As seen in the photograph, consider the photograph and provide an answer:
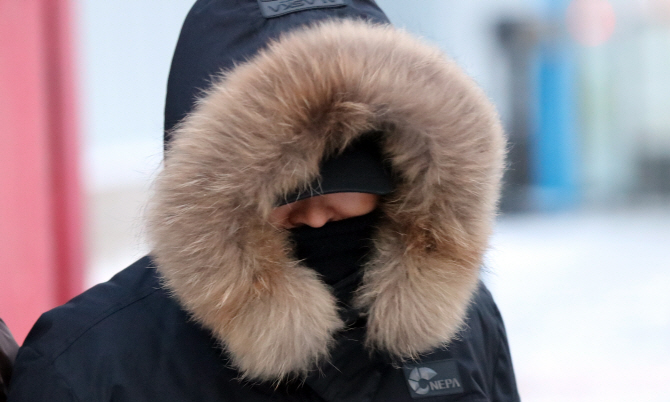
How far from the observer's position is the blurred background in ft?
5.72

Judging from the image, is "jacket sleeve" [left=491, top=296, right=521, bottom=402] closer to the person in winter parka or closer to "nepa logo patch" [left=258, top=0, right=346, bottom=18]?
the person in winter parka

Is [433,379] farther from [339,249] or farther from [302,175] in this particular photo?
[302,175]

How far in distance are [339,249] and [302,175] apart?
0.19m

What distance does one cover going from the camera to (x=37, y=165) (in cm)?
178

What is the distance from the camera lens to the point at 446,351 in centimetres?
102

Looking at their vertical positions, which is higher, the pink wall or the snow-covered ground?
the pink wall

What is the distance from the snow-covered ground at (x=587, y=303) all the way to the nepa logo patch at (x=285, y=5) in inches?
56.1

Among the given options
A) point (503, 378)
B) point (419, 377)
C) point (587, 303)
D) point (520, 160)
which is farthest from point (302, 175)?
point (520, 160)

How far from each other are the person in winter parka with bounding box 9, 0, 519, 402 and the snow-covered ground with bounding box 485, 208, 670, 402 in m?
1.29

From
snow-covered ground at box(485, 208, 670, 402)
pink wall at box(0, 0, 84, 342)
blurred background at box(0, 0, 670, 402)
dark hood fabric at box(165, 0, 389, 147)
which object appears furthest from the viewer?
snow-covered ground at box(485, 208, 670, 402)

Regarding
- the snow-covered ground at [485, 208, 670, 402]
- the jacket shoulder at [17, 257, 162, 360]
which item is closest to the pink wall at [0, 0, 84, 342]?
the jacket shoulder at [17, 257, 162, 360]

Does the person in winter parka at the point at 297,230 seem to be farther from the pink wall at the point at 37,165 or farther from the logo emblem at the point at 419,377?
the pink wall at the point at 37,165

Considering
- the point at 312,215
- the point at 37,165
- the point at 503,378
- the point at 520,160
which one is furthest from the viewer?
the point at 520,160

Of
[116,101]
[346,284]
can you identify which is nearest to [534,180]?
[116,101]
